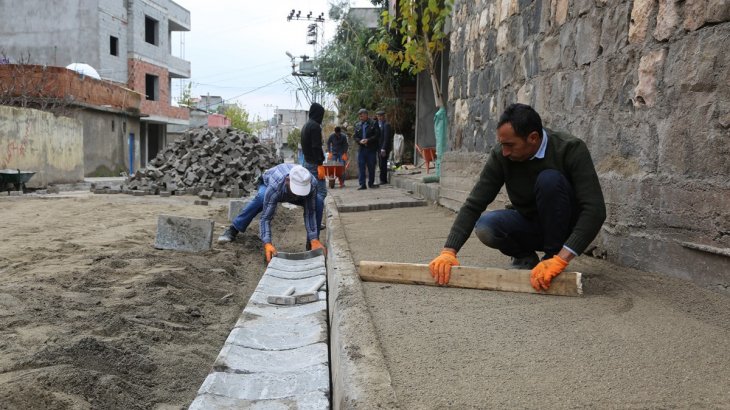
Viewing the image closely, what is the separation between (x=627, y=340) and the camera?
237cm

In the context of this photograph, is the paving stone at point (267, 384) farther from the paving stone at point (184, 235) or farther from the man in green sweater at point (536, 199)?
the paving stone at point (184, 235)

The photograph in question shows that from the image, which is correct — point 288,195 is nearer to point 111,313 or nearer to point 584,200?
point 111,313

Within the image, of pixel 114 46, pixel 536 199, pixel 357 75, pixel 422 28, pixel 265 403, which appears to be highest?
pixel 114 46

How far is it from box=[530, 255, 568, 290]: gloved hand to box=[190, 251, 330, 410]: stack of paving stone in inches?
46.6

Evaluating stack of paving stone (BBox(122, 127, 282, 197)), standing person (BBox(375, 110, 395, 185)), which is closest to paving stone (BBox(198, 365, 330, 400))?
standing person (BBox(375, 110, 395, 185))

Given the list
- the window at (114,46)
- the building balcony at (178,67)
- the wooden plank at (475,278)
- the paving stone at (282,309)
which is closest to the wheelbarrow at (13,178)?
the paving stone at (282,309)

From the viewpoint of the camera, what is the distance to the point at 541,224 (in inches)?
131

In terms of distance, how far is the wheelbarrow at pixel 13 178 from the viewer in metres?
12.8

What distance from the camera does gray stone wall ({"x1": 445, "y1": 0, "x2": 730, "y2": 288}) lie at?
111 inches

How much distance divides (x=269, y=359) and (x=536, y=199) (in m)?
1.70

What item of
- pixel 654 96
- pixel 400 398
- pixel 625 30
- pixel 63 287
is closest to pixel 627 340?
pixel 400 398

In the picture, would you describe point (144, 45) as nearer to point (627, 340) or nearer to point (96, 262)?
point (96, 262)

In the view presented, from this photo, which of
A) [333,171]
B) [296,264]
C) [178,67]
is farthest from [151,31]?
[296,264]

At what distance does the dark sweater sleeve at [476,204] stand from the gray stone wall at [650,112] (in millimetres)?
837
